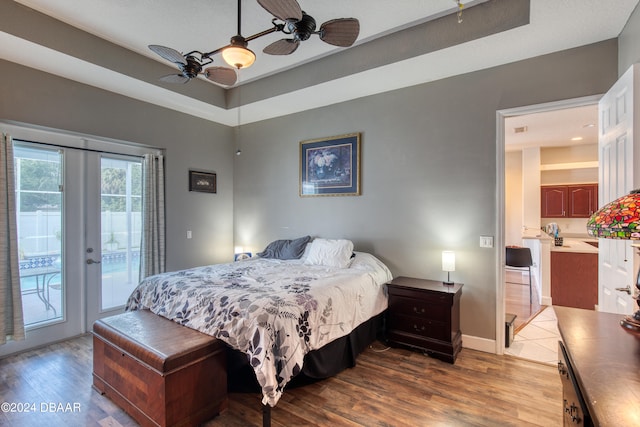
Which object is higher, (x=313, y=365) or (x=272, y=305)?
(x=272, y=305)

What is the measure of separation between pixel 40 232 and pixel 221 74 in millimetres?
2570

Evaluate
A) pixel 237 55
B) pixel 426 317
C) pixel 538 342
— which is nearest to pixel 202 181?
pixel 237 55

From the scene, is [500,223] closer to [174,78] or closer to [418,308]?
[418,308]

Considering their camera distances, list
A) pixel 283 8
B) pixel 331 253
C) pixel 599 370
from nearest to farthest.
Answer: pixel 599 370 < pixel 283 8 < pixel 331 253

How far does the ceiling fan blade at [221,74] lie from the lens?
8.43 feet

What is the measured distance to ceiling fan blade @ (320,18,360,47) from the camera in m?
1.96

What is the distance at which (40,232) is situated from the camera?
125 inches

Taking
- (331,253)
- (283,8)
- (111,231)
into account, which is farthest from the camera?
(111,231)

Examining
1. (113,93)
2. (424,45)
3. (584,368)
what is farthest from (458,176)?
(113,93)

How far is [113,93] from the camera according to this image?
3.64 metres

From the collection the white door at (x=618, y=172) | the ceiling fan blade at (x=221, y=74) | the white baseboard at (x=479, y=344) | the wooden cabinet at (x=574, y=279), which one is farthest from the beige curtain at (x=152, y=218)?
the wooden cabinet at (x=574, y=279)

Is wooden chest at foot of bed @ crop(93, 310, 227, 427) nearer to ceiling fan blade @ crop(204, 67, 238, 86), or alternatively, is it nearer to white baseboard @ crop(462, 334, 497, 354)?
ceiling fan blade @ crop(204, 67, 238, 86)

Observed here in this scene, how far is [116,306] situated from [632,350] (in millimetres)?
4612

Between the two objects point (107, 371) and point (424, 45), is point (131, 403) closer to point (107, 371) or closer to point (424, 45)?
point (107, 371)
